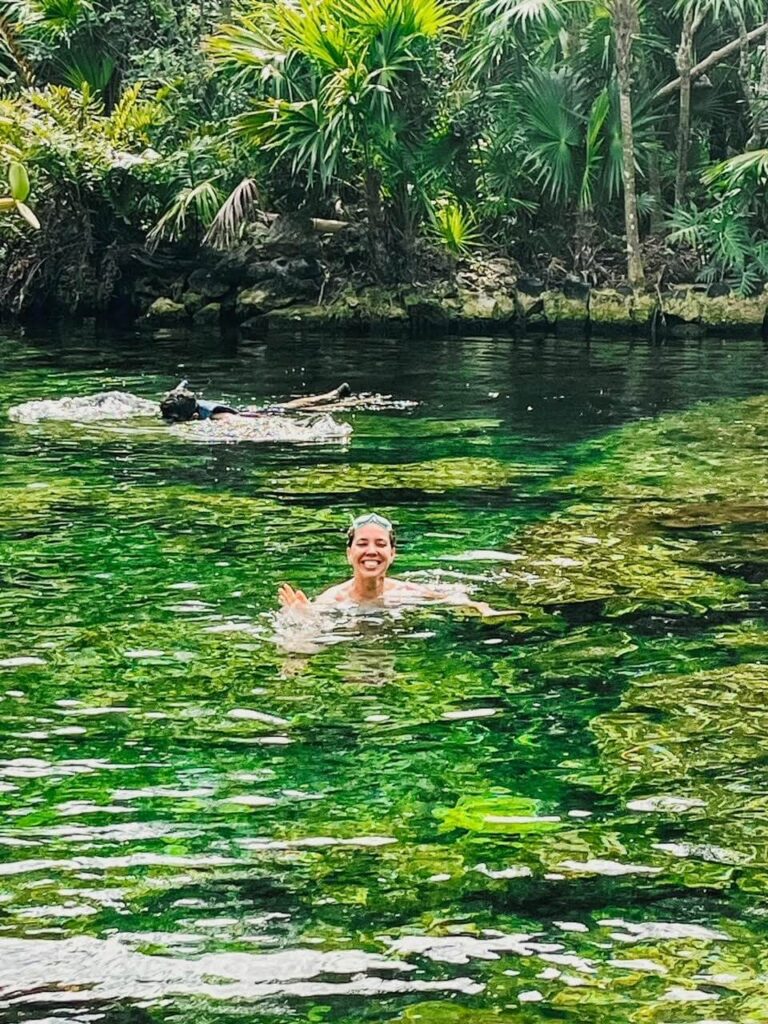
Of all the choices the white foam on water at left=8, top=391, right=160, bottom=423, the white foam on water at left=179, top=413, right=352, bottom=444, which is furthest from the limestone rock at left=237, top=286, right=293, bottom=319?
the white foam on water at left=179, top=413, right=352, bottom=444

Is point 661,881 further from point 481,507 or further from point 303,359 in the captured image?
point 303,359

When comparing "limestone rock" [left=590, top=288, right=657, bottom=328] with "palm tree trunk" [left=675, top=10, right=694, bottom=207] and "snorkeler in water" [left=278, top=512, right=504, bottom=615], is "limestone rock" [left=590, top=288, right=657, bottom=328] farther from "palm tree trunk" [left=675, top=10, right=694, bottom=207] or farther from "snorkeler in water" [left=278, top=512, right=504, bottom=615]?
"snorkeler in water" [left=278, top=512, right=504, bottom=615]

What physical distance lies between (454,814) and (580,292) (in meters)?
17.8

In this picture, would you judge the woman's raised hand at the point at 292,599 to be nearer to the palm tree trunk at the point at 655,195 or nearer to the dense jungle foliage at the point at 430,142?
the dense jungle foliage at the point at 430,142

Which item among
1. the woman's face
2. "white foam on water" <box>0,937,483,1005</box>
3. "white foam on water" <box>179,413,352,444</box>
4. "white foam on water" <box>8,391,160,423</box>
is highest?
"white foam on water" <box>8,391,160,423</box>

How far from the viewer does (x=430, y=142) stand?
21.0m

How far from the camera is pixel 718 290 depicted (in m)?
21.0

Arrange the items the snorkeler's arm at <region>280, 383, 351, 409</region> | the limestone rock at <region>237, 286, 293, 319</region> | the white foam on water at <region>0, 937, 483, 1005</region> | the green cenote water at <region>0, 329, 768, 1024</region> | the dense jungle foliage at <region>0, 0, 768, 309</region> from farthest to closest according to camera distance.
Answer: the limestone rock at <region>237, 286, 293, 319</region>
the dense jungle foliage at <region>0, 0, 768, 309</region>
the snorkeler's arm at <region>280, 383, 351, 409</region>
the green cenote water at <region>0, 329, 768, 1024</region>
the white foam on water at <region>0, 937, 483, 1005</region>

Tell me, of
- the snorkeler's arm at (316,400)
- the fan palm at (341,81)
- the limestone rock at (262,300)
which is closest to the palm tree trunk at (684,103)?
the fan palm at (341,81)

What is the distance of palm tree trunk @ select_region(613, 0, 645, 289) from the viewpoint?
19.8 meters

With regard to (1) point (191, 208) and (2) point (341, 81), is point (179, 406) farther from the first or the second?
(1) point (191, 208)

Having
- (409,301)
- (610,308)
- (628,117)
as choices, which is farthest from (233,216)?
(628,117)

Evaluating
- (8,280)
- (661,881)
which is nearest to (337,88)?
(8,280)

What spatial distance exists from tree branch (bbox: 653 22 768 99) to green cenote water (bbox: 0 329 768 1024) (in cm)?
1246
